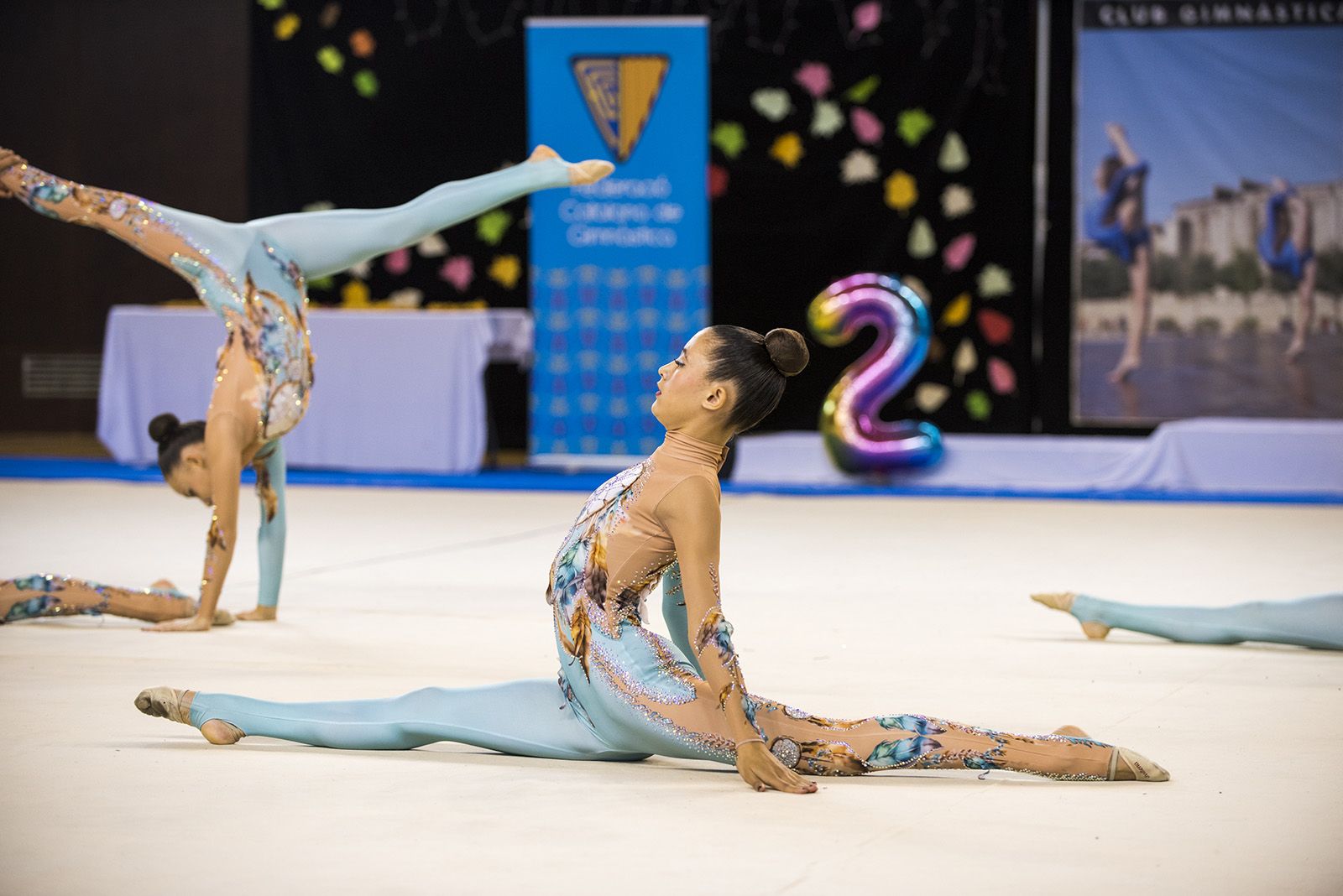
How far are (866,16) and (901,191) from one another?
91 centimetres

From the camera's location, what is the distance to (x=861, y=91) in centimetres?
979

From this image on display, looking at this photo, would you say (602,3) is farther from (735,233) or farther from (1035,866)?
(1035,866)

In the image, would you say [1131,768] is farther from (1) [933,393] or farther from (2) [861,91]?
(2) [861,91]

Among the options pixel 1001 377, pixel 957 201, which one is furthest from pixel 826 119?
pixel 1001 377

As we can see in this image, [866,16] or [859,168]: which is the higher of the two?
[866,16]

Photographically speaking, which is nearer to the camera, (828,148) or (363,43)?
(828,148)

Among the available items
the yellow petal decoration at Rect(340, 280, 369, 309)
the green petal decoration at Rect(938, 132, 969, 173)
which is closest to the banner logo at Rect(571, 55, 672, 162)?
the green petal decoration at Rect(938, 132, 969, 173)

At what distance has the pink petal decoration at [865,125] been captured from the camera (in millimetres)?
9773

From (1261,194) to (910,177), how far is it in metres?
A: 1.72

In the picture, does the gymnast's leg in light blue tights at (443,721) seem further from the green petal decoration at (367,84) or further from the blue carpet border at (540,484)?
the green petal decoration at (367,84)

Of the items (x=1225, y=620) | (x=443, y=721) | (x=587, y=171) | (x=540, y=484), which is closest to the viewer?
(x=443, y=721)

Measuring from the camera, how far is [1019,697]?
3986 mm

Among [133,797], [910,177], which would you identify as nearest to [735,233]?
[910,177]

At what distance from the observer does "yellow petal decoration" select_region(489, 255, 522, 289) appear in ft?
34.7
